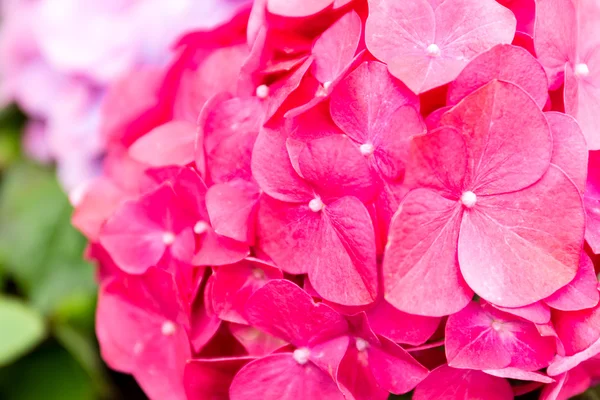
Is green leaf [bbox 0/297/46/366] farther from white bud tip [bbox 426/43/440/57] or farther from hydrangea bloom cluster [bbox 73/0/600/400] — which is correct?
white bud tip [bbox 426/43/440/57]

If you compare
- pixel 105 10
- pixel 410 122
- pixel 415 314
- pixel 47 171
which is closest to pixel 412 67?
pixel 410 122

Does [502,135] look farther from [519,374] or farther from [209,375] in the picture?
[209,375]

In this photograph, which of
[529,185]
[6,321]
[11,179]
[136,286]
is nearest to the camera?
[529,185]

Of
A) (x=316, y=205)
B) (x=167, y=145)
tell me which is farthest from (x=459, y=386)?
(x=167, y=145)

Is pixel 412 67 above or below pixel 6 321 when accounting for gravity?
above

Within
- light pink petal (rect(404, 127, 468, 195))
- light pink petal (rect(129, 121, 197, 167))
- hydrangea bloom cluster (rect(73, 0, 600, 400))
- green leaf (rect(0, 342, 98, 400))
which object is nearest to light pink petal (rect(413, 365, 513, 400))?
hydrangea bloom cluster (rect(73, 0, 600, 400))

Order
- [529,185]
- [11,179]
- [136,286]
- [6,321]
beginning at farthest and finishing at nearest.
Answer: [11,179]
[6,321]
[136,286]
[529,185]

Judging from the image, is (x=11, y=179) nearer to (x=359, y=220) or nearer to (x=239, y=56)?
(x=239, y=56)
